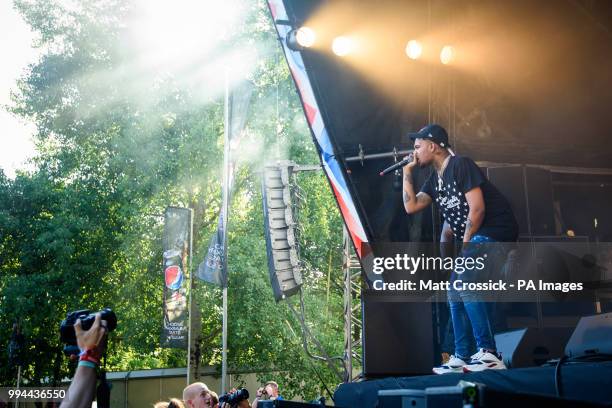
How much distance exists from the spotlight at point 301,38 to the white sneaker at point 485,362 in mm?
3665

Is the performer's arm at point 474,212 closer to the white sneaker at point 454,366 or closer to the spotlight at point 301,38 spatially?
the white sneaker at point 454,366

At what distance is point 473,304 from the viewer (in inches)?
202

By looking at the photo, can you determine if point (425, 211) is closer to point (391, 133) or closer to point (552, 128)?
point (391, 133)

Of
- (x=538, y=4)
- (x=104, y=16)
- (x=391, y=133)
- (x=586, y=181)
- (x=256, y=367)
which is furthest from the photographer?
(x=104, y=16)

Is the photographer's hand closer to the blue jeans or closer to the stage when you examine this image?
the stage

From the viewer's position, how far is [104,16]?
2284cm

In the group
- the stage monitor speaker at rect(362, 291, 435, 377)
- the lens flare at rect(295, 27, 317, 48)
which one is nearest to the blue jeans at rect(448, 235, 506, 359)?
the stage monitor speaker at rect(362, 291, 435, 377)

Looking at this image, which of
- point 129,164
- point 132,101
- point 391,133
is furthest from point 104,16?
point 391,133

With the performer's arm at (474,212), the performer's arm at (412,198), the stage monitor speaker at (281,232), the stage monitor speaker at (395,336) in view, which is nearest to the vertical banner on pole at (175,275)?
the stage monitor speaker at (281,232)

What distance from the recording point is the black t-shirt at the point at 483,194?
5.46 m

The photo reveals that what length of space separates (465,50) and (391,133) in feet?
3.97

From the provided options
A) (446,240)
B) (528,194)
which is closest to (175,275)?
(528,194)

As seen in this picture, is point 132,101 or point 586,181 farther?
point 132,101

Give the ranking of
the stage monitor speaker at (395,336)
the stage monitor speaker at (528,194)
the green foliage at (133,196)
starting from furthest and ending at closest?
the green foliage at (133,196), the stage monitor speaker at (395,336), the stage monitor speaker at (528,194)
